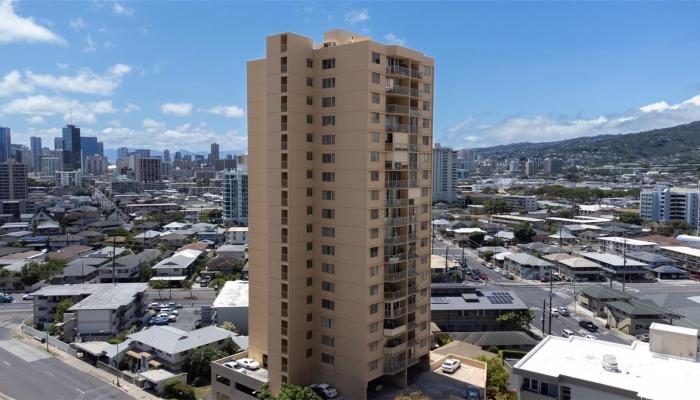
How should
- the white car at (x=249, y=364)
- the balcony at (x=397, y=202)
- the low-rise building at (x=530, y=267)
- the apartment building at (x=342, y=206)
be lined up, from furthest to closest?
the low-rise building at (x=530, y=267)
the white car at (x=249, y=364)
the balcony at (x=397, y=202)
the apartment building at (x=342, y=206)

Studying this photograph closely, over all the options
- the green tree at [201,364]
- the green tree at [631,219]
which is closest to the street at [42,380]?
the green tree at [201,364]

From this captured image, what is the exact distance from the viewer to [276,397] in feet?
95.0

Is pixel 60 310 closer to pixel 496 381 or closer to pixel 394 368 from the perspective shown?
pixel 394 368

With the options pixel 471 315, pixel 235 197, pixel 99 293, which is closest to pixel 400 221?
pixel 471 315

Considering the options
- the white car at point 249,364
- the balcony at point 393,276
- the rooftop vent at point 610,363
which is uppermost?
the balcony at point 393,276

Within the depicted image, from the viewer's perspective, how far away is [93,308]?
157ft

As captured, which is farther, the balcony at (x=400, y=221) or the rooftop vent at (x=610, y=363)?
the balcony at (x=400, y=221)

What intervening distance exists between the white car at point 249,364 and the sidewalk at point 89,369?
359 inches

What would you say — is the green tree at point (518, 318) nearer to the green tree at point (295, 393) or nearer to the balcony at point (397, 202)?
the balcony at point (397, 202)

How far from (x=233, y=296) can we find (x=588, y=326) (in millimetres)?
39079

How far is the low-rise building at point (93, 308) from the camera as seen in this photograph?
47719 millimetres

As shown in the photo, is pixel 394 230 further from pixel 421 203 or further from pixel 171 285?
pixel 171 285

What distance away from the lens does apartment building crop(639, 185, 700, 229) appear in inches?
4715

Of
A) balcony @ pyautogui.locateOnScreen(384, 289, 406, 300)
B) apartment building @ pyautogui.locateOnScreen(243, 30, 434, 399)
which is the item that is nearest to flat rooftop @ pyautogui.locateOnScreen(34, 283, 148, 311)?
apartment building @ pyautogui.locateOnScreen(243, 30, 434, 399)
